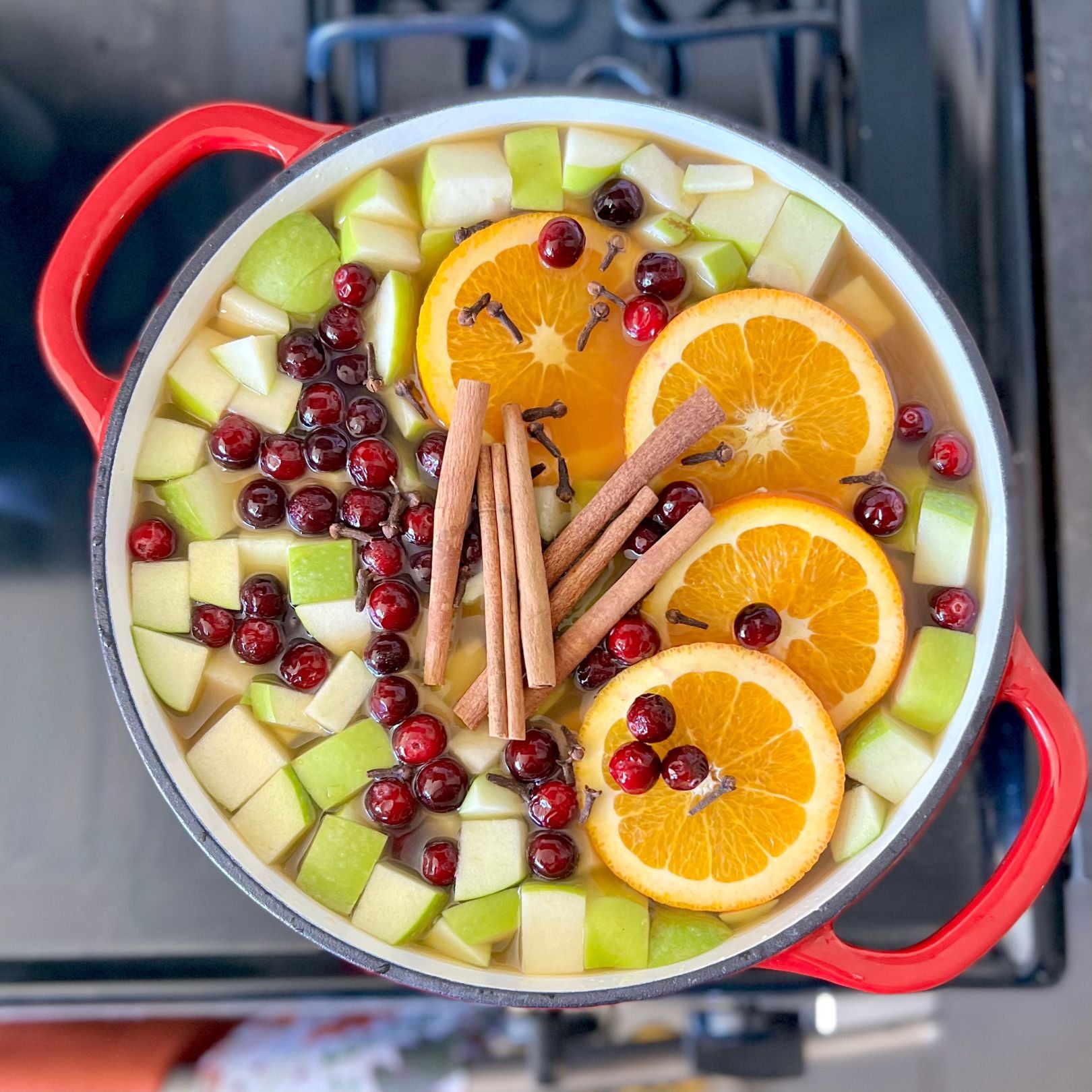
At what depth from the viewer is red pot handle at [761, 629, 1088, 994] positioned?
1.14m

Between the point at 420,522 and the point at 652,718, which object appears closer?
the point at 652,718

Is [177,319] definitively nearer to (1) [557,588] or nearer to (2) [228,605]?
(2) [228,605]

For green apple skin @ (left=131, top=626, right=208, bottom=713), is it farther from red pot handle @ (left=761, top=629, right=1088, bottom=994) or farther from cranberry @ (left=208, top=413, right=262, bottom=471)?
red pot handle @ (left=761, top=629, right=1088, bottom=994)

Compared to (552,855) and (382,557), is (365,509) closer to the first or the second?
(382,557)

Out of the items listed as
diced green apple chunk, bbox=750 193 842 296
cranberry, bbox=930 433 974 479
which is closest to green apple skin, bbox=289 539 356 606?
diced green apple chunk, bbox=750 193 842 296

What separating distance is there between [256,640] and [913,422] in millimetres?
821

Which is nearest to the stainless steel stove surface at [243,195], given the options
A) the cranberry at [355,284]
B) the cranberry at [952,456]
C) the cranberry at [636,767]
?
the cranberry at [952,456]

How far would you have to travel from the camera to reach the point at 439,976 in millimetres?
1165

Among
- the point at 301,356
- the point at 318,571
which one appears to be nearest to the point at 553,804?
the point at 318,571

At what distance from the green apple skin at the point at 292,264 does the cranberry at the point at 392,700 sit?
458mm

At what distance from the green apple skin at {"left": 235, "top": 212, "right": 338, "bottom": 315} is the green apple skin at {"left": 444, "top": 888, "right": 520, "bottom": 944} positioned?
724 mm

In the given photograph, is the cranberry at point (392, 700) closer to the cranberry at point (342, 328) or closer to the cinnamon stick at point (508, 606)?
the cinnamon stick at point (508, 606)

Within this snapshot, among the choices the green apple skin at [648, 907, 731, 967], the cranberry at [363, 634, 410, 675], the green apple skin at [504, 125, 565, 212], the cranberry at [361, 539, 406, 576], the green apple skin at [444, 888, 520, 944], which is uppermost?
the green apple skin at [504, 125, 565, 212]

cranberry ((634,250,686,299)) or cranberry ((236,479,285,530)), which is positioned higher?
cranberry ((634,250,686,299))
